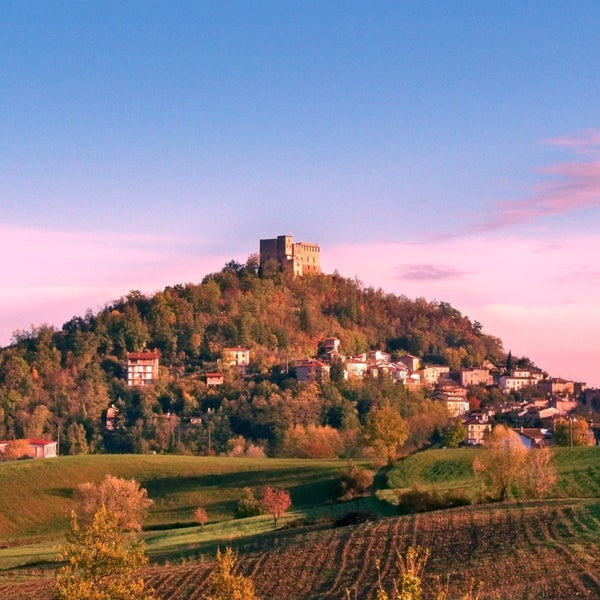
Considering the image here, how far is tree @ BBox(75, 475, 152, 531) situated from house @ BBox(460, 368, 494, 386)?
8496 cm

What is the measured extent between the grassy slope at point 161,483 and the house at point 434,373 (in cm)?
6579

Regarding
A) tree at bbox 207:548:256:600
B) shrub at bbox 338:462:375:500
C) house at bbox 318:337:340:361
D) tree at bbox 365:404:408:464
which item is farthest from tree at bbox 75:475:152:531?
house at bbox 318:337:340:361

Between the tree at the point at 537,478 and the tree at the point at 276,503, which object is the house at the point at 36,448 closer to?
the tree at the point at 276,503

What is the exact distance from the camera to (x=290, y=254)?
16400 centimetres

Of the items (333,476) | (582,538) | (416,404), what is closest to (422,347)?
(416,404)

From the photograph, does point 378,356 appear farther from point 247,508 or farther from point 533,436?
point 247,508

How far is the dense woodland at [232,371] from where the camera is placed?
10888 centimetres

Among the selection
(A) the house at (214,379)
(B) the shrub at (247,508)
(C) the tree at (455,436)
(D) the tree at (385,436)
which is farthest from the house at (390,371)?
(B) the shrub at (247,508)

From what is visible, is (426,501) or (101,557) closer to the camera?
(101,557)

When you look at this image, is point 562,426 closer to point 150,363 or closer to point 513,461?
point 513,461

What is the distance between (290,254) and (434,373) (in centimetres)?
3261

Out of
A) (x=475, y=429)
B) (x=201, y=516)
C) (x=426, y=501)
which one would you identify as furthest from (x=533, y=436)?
(x=426, y=501)

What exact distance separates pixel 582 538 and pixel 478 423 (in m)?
74.0

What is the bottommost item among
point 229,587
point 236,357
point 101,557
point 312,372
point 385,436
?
point 229,587
